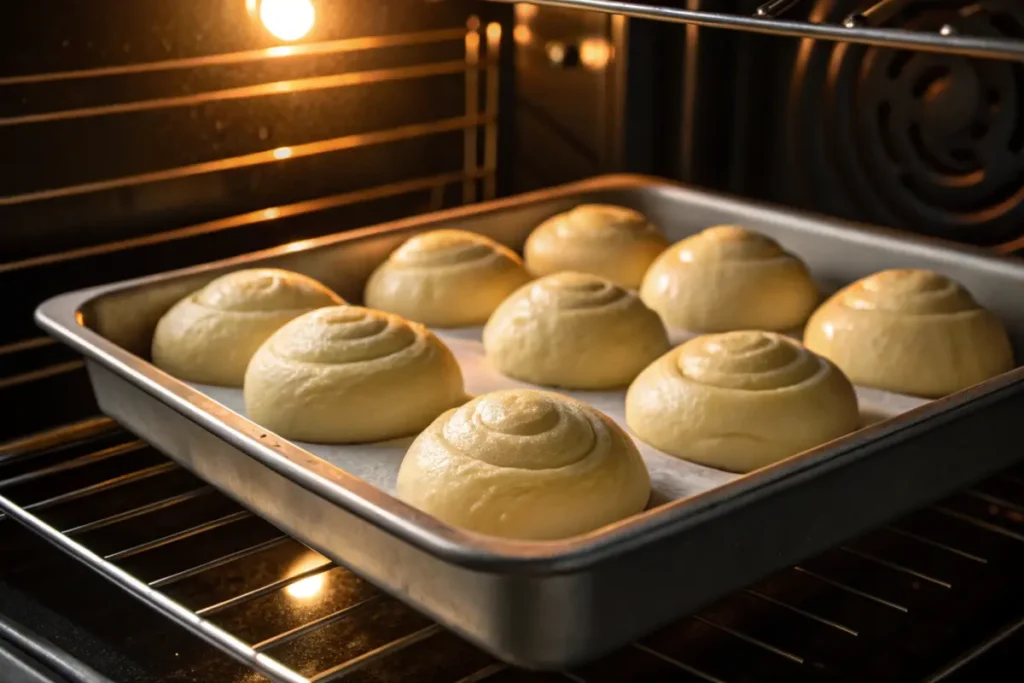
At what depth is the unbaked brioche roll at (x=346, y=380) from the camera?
4.37 ft

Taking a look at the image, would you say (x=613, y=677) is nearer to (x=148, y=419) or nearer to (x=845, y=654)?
(x=845, y=654)

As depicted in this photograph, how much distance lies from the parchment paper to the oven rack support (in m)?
0.44

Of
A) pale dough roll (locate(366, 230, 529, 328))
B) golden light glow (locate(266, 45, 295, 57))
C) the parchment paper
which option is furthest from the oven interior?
pale dough roll (locate(366, 230, 529, 328))

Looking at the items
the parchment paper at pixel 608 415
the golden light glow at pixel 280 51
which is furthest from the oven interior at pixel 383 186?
the parchment paper at pixel 608 415

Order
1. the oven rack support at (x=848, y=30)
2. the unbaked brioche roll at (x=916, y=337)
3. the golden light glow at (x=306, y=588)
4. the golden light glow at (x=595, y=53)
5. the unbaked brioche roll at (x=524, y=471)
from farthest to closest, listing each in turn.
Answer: the golden light glow at (x=595, y=53)
the unbaked brioche roll at (x=916, y=337)
the golden light glow at (x=306, y=588)
the unbaked brioche roll at (x=524, y=471)
the oven rack support at (x=848, y=30)

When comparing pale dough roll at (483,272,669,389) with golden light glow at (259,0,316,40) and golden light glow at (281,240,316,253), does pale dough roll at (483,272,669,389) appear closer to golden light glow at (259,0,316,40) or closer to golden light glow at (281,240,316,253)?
golden light glow at (281,240,316,253)

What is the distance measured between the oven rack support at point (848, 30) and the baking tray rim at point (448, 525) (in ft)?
1.06

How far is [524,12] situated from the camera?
1.99 m

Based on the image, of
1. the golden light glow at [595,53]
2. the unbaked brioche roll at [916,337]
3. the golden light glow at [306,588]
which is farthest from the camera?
the golden light glow at [595,53]

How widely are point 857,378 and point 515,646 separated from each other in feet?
2.19

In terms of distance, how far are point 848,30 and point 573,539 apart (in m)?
0.46

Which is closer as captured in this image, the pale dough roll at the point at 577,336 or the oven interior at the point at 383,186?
the oven interior at the point at 383,186

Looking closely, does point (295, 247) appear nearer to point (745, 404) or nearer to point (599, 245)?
point (599, 245)

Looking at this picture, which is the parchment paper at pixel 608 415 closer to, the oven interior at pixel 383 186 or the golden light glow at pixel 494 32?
the oven interior at pixel 383 186
